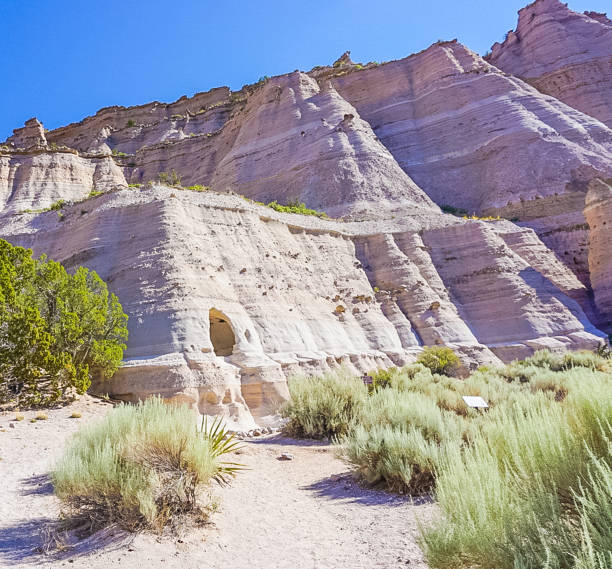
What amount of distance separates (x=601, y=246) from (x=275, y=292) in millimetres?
20225

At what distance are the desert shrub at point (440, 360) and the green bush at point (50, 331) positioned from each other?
12093mm

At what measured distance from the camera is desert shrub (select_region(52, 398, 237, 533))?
461 centimetres

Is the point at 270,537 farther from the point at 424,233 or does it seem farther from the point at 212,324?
the point at 424,233

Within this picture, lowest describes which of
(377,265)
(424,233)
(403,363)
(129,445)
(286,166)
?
(403,363)

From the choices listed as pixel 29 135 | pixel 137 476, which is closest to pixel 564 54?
pixel 137 476

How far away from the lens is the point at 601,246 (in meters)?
26.5

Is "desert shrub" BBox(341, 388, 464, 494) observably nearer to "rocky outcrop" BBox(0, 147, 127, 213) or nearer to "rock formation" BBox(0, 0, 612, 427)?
"rock formation" BBox(0, 0, 612, 427)

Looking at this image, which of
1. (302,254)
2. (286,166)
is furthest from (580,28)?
(302,254)

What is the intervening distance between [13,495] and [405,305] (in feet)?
67.7

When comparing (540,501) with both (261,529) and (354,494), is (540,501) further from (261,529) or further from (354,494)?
(354,494)

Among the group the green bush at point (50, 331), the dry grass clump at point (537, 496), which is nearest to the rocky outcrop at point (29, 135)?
the green bush at point (50, 331)

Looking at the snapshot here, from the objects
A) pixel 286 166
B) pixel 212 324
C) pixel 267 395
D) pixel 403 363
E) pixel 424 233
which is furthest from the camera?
pixel 286 166

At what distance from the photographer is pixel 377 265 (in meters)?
25.9

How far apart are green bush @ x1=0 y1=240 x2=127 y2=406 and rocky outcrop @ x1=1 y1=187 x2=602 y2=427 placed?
1.05 meters
